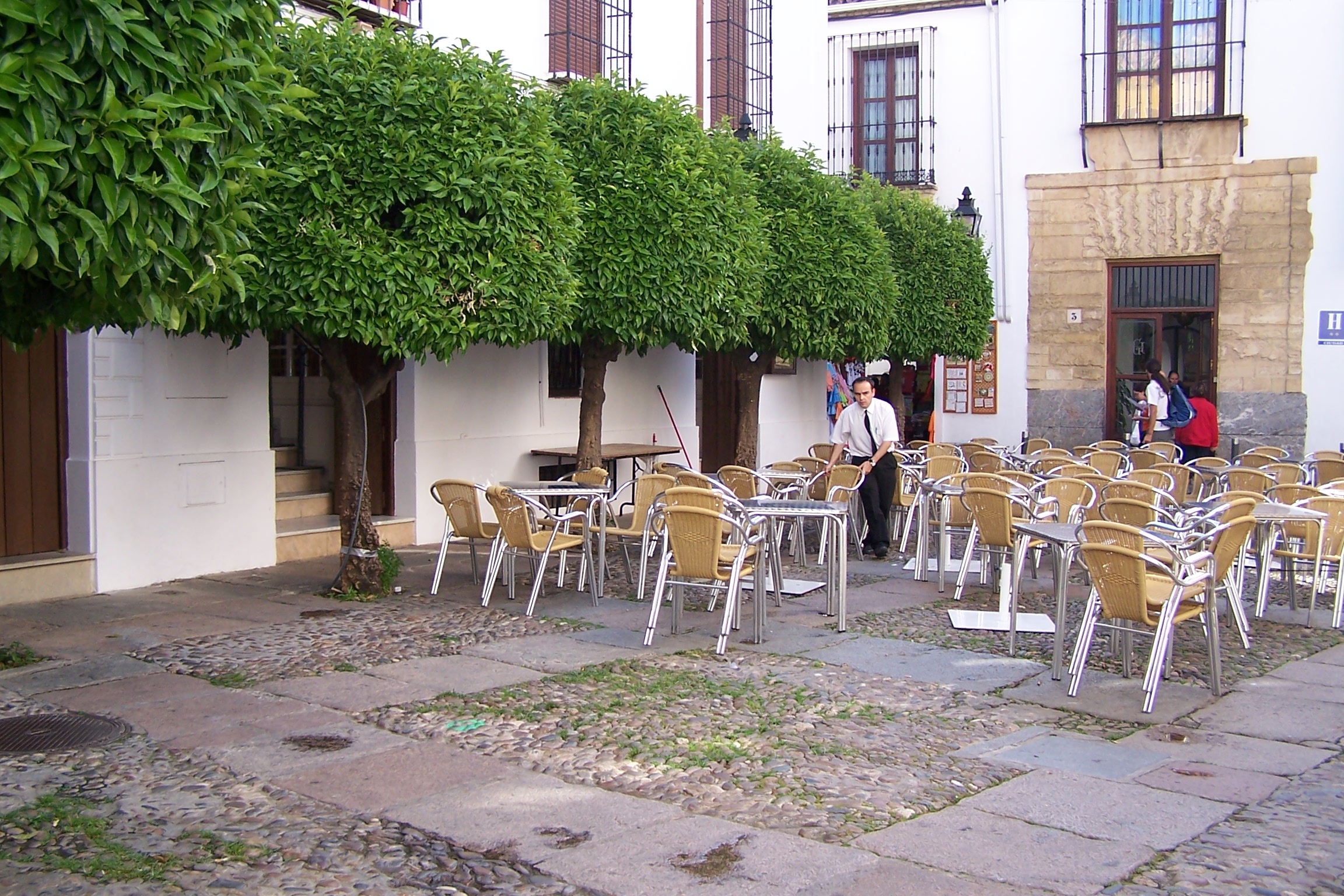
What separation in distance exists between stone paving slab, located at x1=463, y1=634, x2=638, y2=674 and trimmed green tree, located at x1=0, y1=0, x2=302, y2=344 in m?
3.20

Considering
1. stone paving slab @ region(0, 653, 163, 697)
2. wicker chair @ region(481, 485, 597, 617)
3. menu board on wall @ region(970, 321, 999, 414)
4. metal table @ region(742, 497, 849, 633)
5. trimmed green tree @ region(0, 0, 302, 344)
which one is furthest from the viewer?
menu board on wall @ region(970, 321, 999, 414)

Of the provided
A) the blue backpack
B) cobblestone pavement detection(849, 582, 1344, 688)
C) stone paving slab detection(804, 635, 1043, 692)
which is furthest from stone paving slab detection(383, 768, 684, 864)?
the blue backpack

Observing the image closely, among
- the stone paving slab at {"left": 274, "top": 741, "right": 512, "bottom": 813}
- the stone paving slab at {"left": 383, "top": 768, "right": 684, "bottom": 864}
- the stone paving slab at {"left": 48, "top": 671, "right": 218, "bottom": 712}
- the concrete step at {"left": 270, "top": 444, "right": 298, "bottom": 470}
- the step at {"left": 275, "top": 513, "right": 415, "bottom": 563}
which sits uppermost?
the concrete step at {"left": 270, "top": 444, "right": 298, "bottom": 470}

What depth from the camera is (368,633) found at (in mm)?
7930

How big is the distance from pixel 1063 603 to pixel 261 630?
4861 mm

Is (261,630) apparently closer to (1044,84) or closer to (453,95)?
(453,95)

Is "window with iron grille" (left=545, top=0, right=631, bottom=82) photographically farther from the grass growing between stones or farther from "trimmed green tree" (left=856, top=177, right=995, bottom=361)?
the grass growing between stones

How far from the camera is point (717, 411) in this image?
18609 millimetres

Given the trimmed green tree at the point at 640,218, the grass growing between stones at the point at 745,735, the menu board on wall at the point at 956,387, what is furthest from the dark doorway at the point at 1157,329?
the grass growing between stones at the point at 745,735

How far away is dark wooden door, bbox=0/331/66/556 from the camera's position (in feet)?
29.8

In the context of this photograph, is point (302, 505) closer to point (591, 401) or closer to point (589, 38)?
point (591, 401)

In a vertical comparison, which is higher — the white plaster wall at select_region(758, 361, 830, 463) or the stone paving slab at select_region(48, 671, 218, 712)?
the white plaster wall at select_region(758, 361, 830, 463)

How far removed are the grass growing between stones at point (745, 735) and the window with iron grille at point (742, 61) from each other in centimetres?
1096

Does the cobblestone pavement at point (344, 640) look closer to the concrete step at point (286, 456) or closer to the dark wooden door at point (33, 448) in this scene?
the dark wooden door at point (33, 448)
